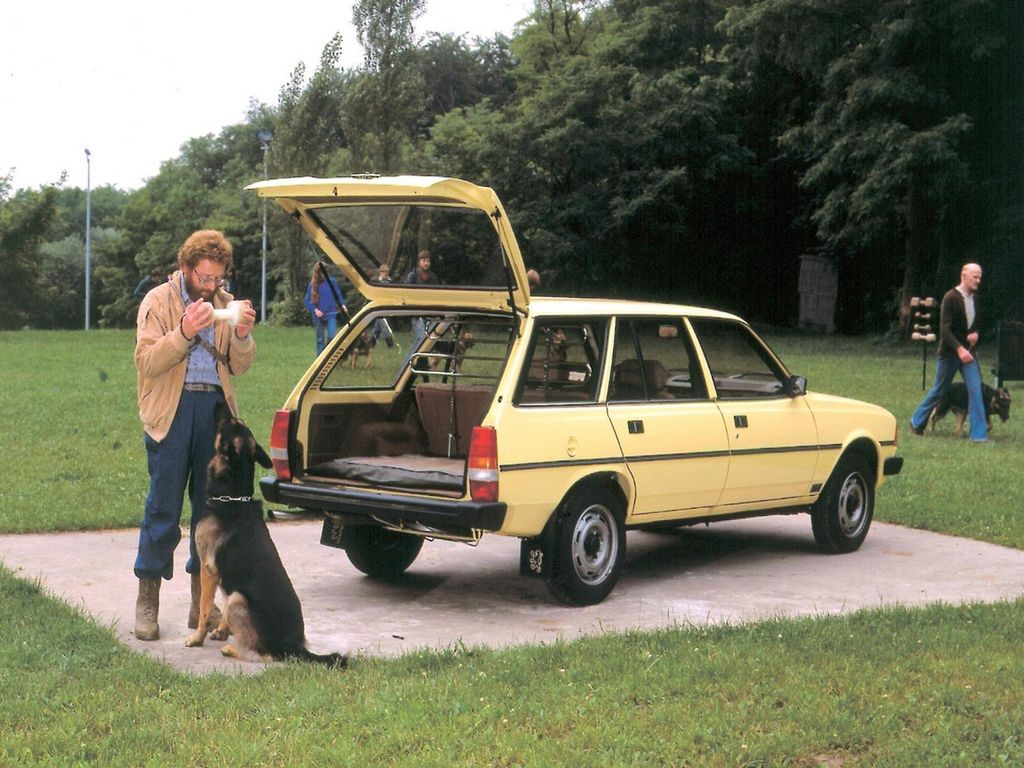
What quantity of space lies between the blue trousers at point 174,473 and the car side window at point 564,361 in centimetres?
174

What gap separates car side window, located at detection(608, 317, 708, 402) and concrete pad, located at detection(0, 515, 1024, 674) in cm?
116

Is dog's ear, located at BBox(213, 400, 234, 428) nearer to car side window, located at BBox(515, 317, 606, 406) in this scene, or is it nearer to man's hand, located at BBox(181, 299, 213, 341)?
man's hand, located at BBox(181, 299, 213, 341)

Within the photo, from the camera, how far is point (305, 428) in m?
8.63

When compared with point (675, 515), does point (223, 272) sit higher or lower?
higher

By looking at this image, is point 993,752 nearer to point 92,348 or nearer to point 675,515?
point 675,515

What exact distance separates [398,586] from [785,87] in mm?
38383

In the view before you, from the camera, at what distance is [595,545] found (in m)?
8.27

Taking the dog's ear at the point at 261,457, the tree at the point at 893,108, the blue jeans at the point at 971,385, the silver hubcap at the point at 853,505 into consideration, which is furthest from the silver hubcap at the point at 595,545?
the tree at the point at 893,108

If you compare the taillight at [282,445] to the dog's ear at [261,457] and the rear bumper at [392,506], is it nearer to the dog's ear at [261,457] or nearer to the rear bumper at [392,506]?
the rear bumper at [392,506]

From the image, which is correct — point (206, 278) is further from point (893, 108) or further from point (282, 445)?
point (893, 108)

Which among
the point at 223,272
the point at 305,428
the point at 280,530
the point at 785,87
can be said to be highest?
the point at 785,87

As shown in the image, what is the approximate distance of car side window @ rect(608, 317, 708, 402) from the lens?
28.2 ft

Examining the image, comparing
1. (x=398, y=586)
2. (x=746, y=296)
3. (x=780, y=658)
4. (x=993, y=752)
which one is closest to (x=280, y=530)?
(x=398, y=586)

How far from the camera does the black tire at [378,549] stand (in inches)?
347
